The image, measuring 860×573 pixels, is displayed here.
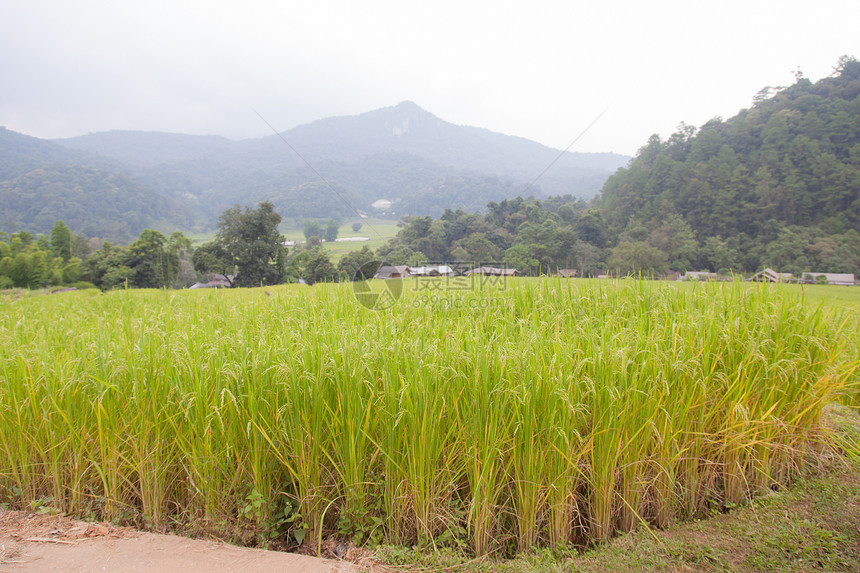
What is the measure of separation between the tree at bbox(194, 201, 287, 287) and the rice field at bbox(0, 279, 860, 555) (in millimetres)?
17947

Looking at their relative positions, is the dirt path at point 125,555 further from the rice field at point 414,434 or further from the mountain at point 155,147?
the mountain at point 155,147

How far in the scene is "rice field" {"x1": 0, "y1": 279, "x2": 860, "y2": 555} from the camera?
2111mm

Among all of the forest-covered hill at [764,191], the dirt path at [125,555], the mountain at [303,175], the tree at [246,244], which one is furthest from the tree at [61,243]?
the forest-covered hill at [764,191]

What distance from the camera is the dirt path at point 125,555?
183cm

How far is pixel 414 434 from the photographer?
6.77ft

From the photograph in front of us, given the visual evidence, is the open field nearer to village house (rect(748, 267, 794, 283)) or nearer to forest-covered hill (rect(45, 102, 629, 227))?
forest-covered hill (rect(45, 102, 629, 227))

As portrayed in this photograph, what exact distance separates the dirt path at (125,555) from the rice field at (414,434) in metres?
0.18

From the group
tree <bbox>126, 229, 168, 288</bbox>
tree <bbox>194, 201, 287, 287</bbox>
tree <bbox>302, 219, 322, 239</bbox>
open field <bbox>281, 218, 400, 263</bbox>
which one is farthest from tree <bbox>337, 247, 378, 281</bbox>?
tree <bbox>126, 229, 168, 288</bbox>

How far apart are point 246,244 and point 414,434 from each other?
20.2 metres

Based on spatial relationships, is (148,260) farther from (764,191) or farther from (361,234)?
(764,191)

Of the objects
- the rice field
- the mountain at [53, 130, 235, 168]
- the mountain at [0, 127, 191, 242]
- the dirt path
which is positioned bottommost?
the dirt path

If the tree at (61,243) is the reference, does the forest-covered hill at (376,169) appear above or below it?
above

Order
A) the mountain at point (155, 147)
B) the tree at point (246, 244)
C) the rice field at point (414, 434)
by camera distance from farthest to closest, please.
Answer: the mountain at point (155, 147), the tree at point (246, 244), the rice field at point (414, 434)

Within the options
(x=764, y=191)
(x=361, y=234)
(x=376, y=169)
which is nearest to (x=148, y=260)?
(x=361, y=234)
